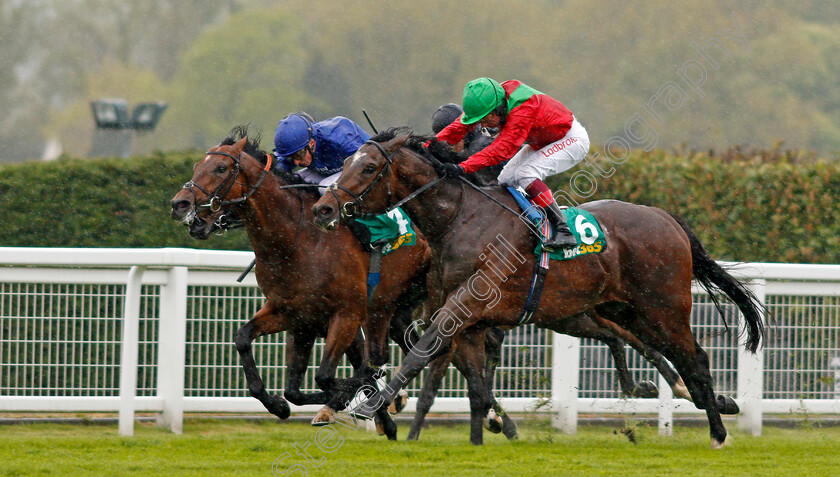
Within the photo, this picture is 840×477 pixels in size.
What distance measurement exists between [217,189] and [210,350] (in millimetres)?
1350

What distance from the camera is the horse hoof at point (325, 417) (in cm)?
502

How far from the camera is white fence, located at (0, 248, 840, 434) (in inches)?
219

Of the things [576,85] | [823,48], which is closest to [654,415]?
[576,85]

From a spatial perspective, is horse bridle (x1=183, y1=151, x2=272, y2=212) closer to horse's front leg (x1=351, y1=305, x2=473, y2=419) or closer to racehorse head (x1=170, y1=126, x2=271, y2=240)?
racehorse head (x1=170, y1=126, x2=271, y2=240)

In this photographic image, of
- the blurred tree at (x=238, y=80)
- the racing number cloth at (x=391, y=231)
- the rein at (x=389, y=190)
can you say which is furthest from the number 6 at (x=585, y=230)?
the blurred tree at (x=238, y=80)

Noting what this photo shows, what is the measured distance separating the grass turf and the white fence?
207mm

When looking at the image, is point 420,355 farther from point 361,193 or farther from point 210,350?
point 210,350

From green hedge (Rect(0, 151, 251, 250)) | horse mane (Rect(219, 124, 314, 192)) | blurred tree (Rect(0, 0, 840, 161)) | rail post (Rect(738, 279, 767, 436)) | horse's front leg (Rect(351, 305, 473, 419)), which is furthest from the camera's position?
blurred tree (Rect(0, 0, 840, 161))

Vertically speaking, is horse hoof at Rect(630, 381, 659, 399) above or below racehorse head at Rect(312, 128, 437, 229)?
below

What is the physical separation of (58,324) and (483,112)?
2.61 meters

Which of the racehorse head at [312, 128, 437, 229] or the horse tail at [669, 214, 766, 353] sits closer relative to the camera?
the racehorse head at [312, 128, 437, 229]

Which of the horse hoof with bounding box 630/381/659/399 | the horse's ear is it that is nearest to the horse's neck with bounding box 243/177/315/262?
the horse's ear

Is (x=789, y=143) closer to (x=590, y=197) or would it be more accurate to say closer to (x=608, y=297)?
(x=590, y=197)

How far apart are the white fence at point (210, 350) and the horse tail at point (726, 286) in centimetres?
Result: 24
